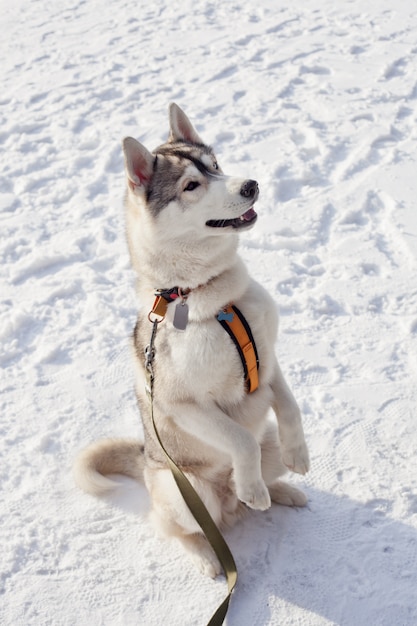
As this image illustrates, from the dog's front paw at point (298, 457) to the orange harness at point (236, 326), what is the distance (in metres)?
0.38

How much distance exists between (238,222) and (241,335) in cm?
48

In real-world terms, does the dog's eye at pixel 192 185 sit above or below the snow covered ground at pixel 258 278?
above

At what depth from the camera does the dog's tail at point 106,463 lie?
3342 mm

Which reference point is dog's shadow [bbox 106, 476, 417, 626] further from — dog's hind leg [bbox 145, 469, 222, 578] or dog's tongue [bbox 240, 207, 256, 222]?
dog's tongue [bbox 240, 207, 256, 222]

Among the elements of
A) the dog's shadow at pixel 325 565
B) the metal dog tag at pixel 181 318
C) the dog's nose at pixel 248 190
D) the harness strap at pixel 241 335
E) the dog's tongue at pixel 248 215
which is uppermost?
the dog's nose at pixel 248 190

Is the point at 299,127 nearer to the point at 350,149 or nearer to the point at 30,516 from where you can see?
the point at 350,149

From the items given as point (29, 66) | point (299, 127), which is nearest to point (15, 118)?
point (29, 66)

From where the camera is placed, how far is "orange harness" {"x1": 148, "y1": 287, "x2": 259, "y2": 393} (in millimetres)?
2814

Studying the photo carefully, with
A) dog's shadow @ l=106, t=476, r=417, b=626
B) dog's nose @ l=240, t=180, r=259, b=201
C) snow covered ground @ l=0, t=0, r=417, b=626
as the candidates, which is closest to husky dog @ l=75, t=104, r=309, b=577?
dog's nose @ l=240, t=180, r=259, b=201

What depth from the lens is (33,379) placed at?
4.21 metres

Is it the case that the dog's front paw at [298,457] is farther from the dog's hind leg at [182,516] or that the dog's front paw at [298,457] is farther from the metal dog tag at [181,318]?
the metal dog tag at [181,318]

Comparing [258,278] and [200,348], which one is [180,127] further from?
[258,278]

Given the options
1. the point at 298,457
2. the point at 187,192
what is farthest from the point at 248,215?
the point at 298,457

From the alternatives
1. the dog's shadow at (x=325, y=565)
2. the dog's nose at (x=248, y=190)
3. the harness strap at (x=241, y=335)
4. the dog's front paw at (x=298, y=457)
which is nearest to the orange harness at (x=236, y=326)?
the harness strap at (x=241, y=335)
